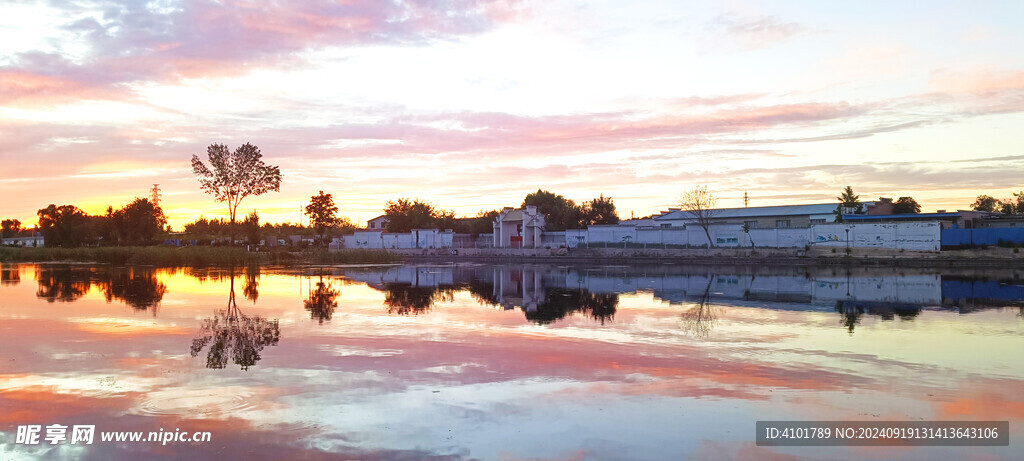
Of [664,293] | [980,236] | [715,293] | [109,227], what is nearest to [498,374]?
[664,293]

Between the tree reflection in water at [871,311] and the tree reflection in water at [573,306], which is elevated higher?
the tree reflection in water at [573,306]

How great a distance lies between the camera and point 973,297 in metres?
22.7

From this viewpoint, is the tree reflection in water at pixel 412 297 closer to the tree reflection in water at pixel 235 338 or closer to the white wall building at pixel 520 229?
the tree reflection in water at pixel 235 338

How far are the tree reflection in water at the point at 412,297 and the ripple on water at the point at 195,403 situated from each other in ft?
31.4

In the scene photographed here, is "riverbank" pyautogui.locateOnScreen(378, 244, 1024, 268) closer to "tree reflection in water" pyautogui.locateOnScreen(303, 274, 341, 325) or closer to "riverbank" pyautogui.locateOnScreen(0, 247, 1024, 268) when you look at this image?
"riverbank" pyautogui.locateOnScreen(0, 247, 1024, 268)

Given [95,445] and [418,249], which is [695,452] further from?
[418,249]

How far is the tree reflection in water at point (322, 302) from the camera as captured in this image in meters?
18.1

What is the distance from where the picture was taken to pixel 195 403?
8.49 metres

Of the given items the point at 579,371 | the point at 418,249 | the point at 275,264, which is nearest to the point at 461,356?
the point at 579,371

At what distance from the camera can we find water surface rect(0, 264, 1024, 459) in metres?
7.14

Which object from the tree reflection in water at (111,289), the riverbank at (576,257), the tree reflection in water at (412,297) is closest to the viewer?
the tree reflection in water at (412,297)

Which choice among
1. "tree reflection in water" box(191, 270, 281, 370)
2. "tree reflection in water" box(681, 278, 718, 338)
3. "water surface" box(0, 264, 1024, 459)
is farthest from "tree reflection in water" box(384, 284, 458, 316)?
"tree reflection in water" box(681, 278, 718, 338)

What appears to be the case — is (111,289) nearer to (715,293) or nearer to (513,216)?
(715,293)

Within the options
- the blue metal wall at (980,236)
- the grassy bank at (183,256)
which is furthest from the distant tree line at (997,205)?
the grassy bank at (183,256)
